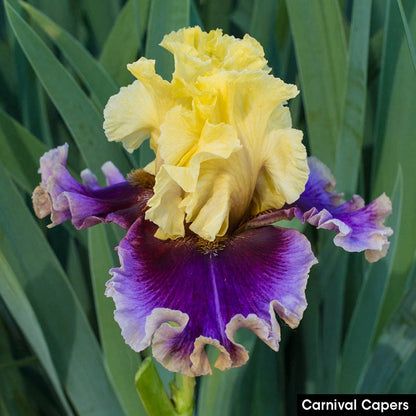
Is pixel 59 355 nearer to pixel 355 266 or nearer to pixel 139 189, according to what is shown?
pixel 139 189

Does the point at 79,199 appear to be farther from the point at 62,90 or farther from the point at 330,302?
the point at 330,302

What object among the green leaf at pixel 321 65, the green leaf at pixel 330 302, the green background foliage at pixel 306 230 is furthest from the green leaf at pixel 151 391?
the green leaf at pixel 321 65

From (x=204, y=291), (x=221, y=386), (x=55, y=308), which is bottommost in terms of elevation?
(x=221, y=386)

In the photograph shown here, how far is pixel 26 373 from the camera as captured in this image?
103 centimetres

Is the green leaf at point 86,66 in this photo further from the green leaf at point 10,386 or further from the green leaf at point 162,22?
the green leaf at point 10,386

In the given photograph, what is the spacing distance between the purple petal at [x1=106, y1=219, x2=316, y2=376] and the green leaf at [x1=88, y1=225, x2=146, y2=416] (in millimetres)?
150

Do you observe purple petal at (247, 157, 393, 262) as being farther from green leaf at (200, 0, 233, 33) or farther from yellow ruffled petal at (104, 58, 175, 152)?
green leaf at (200, 0, 233, 33)

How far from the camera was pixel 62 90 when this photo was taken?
0.78 m

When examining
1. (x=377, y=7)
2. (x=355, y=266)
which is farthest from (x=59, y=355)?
(x=377, y=7)

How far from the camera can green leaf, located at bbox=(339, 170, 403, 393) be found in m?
0.79

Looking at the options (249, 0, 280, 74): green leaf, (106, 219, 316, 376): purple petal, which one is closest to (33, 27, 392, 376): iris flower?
(106, 219, 316, 376): purple petal

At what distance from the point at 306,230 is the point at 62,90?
0.43 m

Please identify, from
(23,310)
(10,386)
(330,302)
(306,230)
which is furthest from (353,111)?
(10,386)

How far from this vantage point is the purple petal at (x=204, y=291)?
0.50 m
